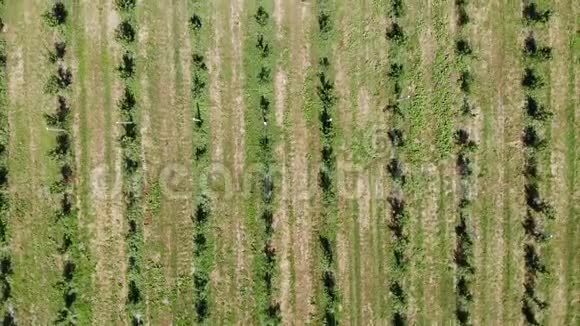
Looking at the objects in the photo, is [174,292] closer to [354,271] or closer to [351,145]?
[354,271]

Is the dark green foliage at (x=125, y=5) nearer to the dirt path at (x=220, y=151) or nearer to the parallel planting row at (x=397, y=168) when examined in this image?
the dirt path at (x=220, y=151)

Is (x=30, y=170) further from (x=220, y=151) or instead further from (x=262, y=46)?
(x=262, y=46)

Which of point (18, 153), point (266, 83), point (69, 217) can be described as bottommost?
point (69, 217)

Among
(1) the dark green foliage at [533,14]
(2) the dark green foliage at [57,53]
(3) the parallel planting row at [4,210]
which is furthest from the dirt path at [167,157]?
(1) the dark green foliage at [533,14]

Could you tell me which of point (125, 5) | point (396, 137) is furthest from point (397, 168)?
point (125, 5)

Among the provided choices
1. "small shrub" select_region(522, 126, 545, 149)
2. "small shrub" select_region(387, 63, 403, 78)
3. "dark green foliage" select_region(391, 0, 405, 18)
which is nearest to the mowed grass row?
"small shrub" select_region(387, 63, 403, 78)

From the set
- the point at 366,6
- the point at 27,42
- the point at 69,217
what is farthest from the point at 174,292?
the point at 366,6
